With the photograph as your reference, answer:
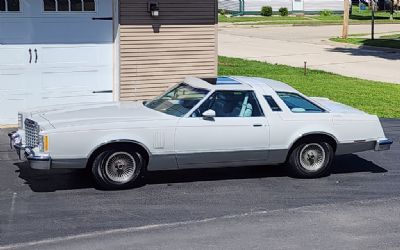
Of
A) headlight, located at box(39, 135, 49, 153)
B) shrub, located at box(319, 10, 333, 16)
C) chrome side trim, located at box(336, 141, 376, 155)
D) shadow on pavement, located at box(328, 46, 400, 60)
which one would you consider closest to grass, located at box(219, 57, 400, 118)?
chrome side trim, located at box(336, 141, 376, 155)

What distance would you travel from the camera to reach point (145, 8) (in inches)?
518

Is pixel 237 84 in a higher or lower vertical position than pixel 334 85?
higher

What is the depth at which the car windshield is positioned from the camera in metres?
8.88

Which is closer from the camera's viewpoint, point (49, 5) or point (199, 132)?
point (199, 132)

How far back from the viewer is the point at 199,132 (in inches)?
341

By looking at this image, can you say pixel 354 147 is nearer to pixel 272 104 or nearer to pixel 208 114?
pixel 272 104

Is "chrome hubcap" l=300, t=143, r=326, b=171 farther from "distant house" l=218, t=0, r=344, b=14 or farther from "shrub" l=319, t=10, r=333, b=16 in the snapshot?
"shrub" l=319, t=10, r=333, b=16

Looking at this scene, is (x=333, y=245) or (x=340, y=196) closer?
(x=333, y=245)

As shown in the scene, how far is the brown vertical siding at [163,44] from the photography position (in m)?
13.2

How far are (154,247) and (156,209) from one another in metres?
1.28

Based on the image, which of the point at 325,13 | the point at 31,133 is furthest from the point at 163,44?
the point at 325,13

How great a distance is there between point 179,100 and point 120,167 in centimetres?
127

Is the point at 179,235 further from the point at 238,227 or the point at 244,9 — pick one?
the point at 244,9

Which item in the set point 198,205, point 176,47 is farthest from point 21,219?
point 176,47
